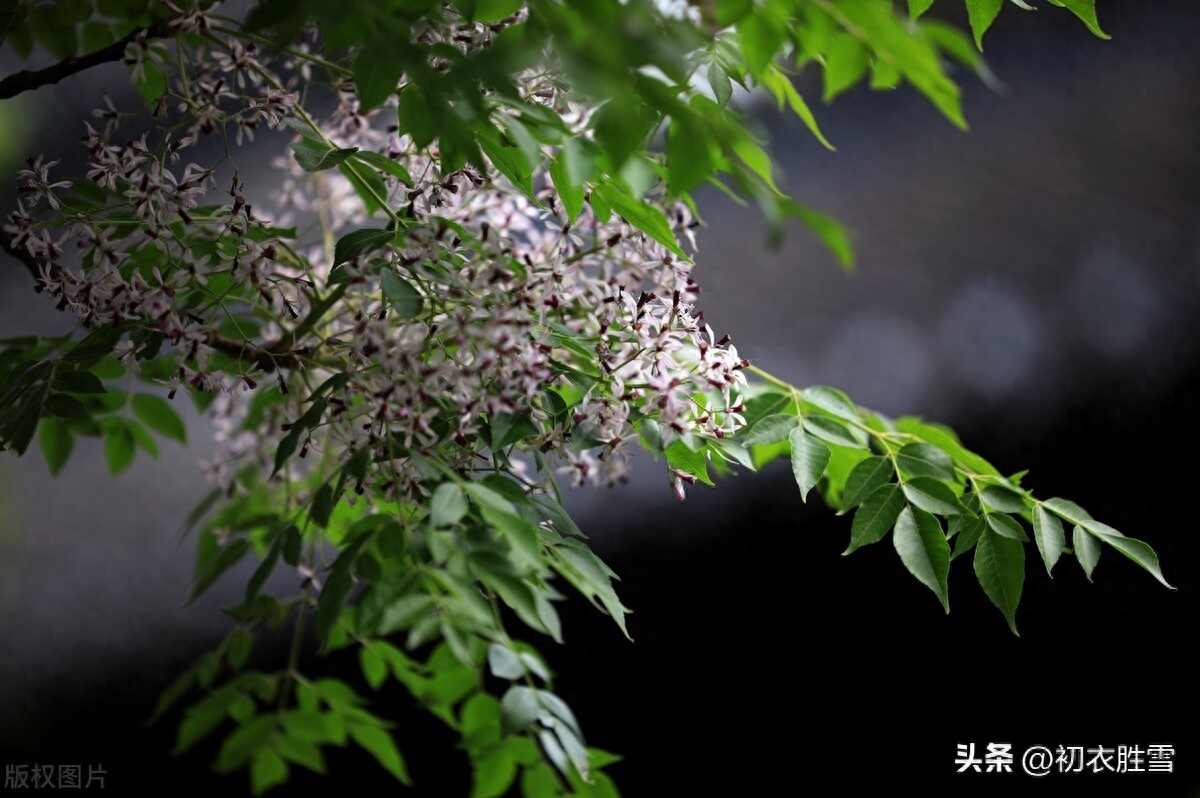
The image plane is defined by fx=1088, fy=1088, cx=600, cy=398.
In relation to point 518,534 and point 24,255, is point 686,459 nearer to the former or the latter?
point 518,534

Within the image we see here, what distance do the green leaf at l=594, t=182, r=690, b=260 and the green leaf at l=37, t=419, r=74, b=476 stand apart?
25.9 inches

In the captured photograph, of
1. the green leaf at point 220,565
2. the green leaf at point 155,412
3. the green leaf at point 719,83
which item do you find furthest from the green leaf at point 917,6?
the green leaf at point 155,412

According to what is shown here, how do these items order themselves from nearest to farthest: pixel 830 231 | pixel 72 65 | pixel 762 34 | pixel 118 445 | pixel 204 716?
pixel 830 231 → pixel 762 34 → pixel 72 65 → pixel 204 716 → pixel 118 445

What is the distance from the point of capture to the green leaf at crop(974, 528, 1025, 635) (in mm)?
824

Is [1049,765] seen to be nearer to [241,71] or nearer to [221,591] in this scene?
[221,591]

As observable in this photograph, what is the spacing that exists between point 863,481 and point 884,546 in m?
0.83

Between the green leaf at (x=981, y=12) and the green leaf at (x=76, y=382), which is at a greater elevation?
the green leaf at (x=981, y=12)

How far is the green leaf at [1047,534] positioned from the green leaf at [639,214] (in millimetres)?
357

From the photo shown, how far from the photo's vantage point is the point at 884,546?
1637 mm

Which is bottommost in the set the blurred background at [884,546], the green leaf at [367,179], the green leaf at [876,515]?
the blurred background at [884,546]

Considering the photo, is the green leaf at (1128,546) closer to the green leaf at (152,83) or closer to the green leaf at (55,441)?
the green leaf at (152,83)

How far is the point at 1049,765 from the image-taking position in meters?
1.52

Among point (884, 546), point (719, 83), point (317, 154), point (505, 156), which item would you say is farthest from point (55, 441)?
point (884, 546)

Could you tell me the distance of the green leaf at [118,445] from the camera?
117 cm
